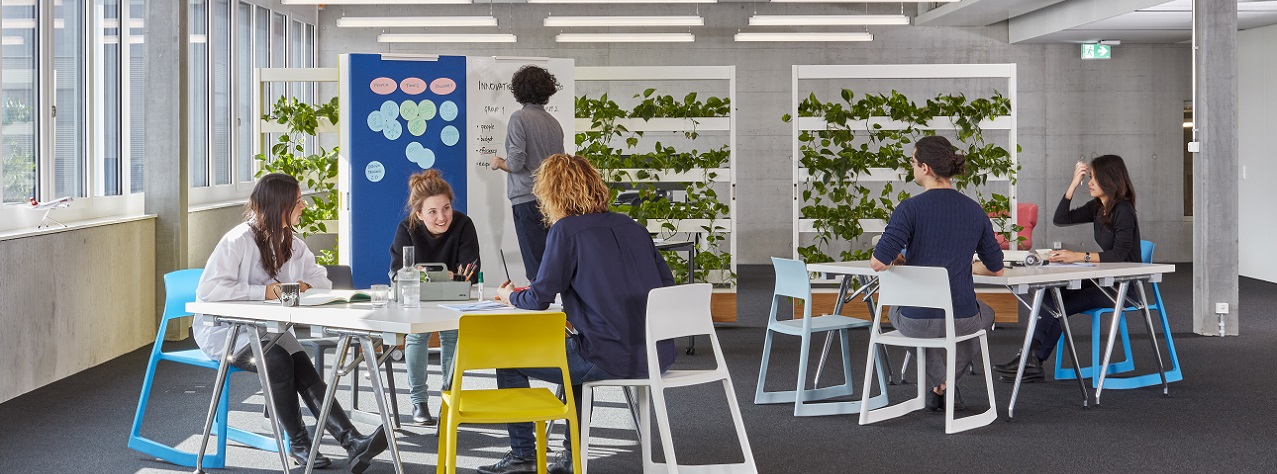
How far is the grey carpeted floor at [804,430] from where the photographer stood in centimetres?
479

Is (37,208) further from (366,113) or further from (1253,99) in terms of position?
(1253,99)

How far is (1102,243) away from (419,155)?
440 centimetres

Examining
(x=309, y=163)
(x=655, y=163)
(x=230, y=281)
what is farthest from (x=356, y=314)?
(x=309, y=163)

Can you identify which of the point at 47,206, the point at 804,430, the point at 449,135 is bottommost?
the point at 804,430

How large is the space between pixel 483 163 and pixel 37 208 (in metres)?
2.75

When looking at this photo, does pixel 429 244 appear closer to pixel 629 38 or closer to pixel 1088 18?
pixel 629 38

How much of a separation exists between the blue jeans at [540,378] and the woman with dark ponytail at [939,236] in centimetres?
180

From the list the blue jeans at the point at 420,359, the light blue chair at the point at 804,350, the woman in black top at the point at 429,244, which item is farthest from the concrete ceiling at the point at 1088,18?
the blue jeans at the point at 420,359

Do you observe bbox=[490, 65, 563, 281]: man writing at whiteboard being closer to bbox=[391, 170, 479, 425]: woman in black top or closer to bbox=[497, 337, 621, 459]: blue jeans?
bbox=[391, 170, 479, 425]: woman in black top

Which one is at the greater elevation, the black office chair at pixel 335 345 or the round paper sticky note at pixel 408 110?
the round paper sticky note at pixel 408 110

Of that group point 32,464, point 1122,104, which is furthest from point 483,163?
point 1122,104

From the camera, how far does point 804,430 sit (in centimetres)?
541

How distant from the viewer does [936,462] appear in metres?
4.79

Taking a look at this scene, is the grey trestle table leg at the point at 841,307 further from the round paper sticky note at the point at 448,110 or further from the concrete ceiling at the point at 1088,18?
the concrete ceiling at the point at 1088,18
